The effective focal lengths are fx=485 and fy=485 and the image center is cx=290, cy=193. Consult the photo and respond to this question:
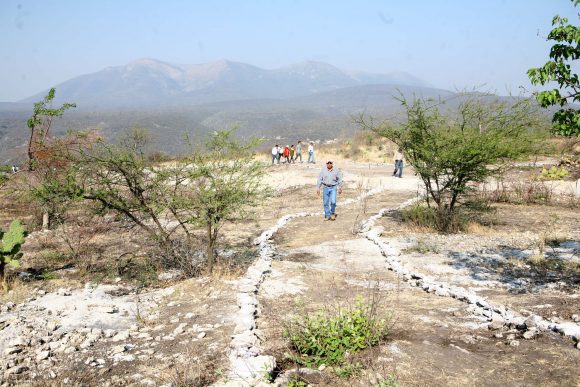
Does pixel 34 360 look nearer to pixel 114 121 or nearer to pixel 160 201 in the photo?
pixel 160 201

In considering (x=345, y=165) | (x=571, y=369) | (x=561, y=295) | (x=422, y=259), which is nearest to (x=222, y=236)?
(x=422, y=259)

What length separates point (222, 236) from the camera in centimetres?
1288

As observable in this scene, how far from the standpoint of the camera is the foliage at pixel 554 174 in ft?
66.1

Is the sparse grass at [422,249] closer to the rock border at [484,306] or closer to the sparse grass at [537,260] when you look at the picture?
the rock border at [484,306]

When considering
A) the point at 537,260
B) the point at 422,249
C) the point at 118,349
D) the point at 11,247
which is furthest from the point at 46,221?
the point at 537,260

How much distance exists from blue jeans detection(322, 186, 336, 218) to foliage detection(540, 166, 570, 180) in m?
11.0

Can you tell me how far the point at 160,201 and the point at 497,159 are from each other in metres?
8.15

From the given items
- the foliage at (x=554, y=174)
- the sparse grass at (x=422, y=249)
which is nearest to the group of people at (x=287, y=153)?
the foliage at (x=554, y=174)

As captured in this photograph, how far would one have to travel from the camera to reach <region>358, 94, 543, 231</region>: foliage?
37.5ft

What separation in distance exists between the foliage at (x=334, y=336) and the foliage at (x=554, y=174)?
1742 centimetres

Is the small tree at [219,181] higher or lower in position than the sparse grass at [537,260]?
higher

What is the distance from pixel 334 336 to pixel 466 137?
7.69 meters

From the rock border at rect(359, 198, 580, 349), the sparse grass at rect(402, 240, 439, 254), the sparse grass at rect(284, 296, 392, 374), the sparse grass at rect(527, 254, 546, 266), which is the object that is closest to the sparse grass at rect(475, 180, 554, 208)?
the sparse grass at rect(402, 240, 439, 254)

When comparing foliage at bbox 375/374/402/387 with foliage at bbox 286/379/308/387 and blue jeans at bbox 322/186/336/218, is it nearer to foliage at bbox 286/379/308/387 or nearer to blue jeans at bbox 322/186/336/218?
foliage at bbox 286/379/308/387
